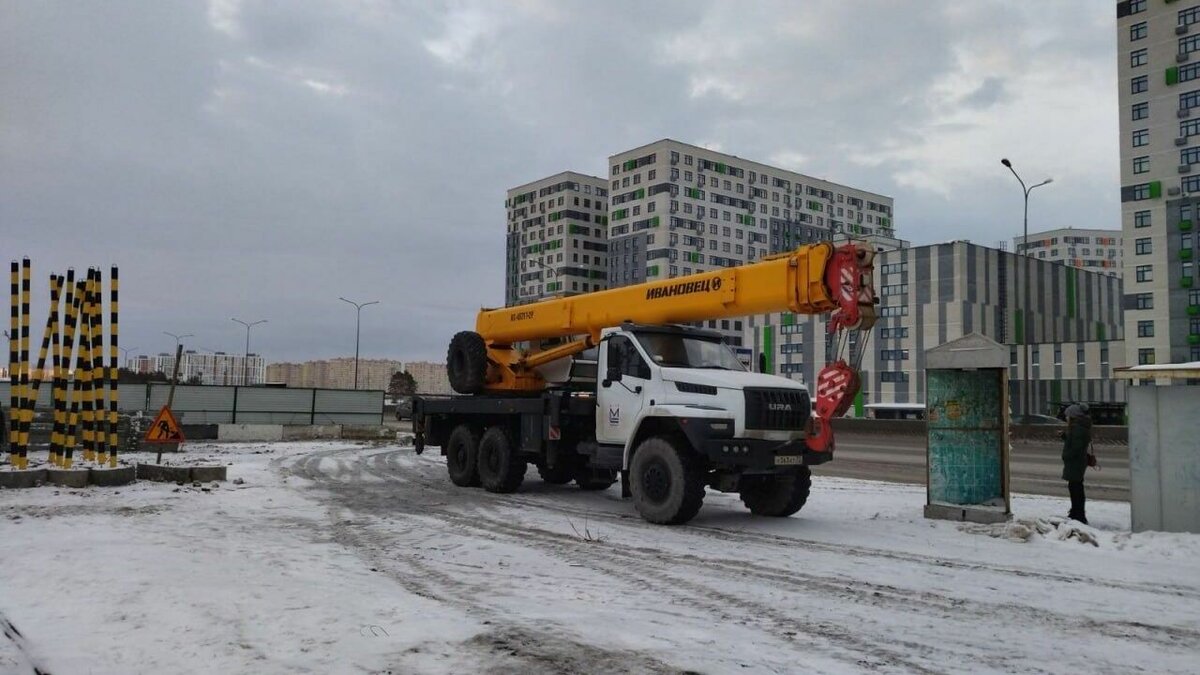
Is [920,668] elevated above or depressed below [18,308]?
below

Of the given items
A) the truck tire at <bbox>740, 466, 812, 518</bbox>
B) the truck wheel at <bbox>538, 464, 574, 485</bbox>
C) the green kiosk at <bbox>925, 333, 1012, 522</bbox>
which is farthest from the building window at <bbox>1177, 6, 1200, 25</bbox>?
the truck tire at <bbox>740, 466, 812, 518</bbox>

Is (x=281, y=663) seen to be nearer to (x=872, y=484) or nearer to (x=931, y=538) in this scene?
(x=931, y=538)

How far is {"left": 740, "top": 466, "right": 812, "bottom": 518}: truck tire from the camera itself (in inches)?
458

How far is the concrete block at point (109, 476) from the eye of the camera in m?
13.9

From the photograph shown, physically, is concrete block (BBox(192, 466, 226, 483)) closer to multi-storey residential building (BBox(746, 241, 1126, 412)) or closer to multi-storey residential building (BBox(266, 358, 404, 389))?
multi-storey residential building (BBox(746, 241, 1126, 412))

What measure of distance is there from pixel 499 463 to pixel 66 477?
709 centimetres

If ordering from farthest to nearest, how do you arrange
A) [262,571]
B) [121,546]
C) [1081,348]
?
[1081,348] → [121,546] → [262,571]

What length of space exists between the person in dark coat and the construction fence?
97.5 ft

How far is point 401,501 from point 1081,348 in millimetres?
79915

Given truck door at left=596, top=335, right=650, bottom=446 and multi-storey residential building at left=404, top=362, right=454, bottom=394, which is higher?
multi-storey residential building at left=404, top=362, right=454, bottom=394

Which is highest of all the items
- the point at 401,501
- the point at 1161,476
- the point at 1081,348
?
the point at 1081,348

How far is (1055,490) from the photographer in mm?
16609

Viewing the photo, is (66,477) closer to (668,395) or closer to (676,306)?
(668,395)

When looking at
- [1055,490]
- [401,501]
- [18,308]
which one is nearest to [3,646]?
[401,501]
